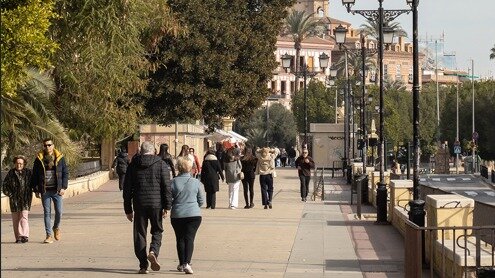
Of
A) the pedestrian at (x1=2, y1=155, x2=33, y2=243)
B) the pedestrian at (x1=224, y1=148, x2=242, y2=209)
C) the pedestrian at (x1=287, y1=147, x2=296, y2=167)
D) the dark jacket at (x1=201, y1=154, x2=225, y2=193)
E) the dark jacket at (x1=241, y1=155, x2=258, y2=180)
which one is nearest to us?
the pedestrian at (x1=2, y1=155, x2=33, y2=243)

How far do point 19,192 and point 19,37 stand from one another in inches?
102

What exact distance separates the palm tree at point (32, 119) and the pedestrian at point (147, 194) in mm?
15530

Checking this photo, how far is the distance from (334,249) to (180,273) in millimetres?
4626

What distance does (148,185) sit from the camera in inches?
645

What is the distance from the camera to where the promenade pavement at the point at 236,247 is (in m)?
16.8

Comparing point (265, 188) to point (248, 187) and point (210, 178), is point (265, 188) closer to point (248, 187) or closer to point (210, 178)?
point (248, 187)

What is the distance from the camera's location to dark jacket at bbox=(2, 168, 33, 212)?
2131 centimetres

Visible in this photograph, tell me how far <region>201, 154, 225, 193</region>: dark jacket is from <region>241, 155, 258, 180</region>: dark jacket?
69 centimetres

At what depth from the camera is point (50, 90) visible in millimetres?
34125

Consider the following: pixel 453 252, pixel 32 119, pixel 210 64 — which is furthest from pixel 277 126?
A: pixel 453 252

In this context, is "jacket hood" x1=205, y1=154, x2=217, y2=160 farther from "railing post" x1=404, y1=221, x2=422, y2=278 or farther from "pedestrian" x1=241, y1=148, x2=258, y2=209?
"railing post" x1=404, y1=221, x2=422, y2=278

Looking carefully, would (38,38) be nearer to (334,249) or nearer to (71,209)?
(334,249)

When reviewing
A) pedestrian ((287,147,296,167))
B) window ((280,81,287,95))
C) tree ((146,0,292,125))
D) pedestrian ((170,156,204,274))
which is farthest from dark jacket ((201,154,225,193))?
window ((280,81,287,95))

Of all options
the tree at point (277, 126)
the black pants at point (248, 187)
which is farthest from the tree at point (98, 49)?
the tree at point (277, 126)
